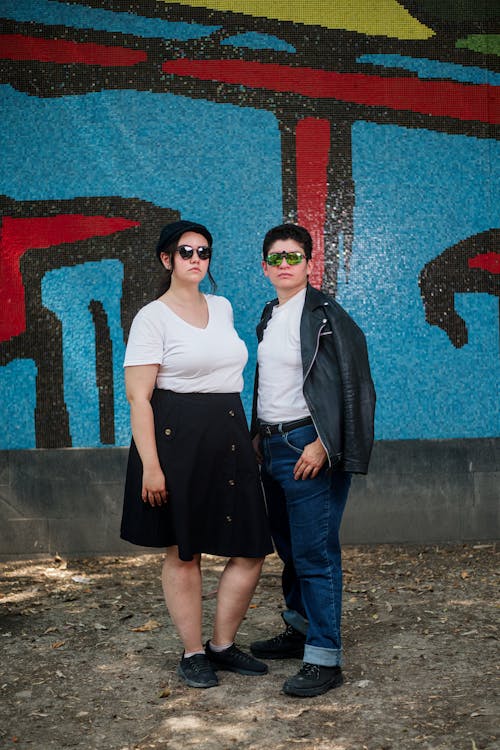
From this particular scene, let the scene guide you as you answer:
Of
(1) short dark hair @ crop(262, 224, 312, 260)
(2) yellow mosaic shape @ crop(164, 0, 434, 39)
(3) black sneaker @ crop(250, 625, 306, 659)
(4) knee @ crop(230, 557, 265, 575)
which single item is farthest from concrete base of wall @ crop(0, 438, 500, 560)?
(2) yellow mosaic shape @ crop(164, 0, 434, 39)

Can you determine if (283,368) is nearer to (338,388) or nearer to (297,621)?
(338,388)

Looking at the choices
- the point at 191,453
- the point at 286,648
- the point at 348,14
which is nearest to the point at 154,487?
the point at 191,453

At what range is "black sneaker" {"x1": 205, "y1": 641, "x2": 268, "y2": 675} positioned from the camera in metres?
3.59

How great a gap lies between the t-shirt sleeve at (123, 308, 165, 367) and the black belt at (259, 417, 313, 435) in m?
0.52

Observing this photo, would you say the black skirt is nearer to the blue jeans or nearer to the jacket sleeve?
the blue jeans

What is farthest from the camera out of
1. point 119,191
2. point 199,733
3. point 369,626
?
point 119,191

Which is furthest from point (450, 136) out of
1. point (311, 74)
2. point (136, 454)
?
point (136, 454)

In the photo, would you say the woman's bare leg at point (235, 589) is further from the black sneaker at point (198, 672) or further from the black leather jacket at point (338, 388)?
the black leather jacket at point (338, 388)

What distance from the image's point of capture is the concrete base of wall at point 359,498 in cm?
577

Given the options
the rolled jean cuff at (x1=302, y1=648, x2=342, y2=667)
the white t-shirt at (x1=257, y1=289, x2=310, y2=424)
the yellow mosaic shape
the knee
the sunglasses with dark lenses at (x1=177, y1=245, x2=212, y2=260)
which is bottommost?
the rolled jean cuff at (x1=302, y1=648, x2=342, y2=667)

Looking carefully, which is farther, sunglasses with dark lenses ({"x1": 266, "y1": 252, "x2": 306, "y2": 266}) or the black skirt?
sunglasses with dark lenses ({"x1": 266, "y1": 252, "x2": 306, "y2": 266})

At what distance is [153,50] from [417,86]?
5.95 ft

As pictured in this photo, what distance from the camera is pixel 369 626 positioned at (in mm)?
4254

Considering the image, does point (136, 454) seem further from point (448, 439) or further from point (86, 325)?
point (448, 439)
